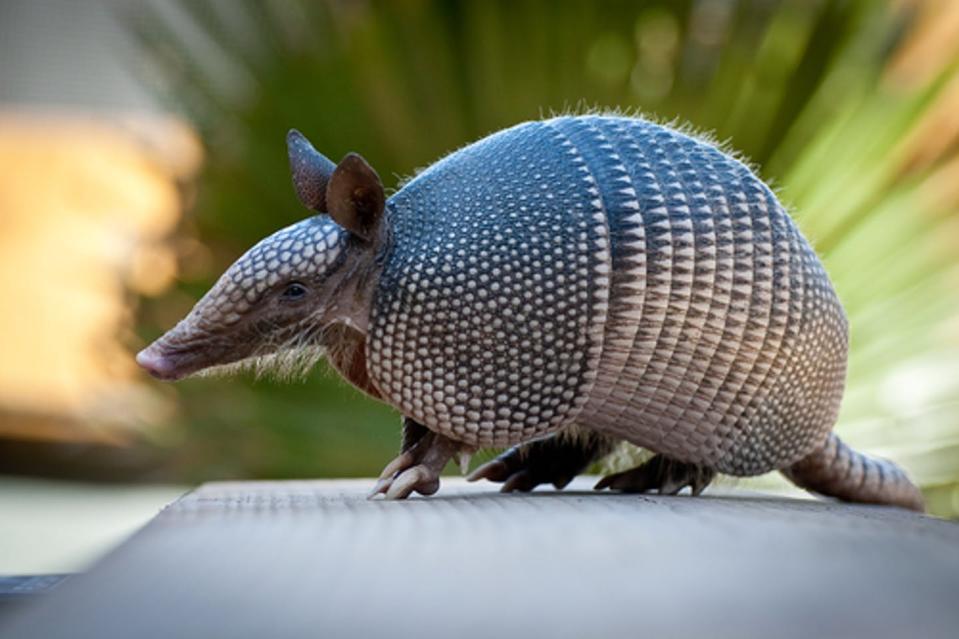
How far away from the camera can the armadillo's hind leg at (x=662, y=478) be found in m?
2.97

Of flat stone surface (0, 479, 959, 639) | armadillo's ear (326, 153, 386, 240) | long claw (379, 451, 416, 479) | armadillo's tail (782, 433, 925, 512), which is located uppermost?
→ armadillo's ear (326, 153, 386, 240)

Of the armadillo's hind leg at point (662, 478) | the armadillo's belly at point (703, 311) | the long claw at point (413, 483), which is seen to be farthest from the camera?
the armadillo's hind leg at point (662, 478)

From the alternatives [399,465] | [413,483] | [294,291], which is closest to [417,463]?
[399,465]

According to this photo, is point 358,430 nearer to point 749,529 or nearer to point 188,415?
point 188,415

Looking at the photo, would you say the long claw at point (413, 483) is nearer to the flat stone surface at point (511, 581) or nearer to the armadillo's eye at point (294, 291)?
the armadillo's eye at point (294, 291)

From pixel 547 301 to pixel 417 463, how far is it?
50 cm

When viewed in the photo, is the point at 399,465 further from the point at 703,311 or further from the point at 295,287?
the point at 703,311

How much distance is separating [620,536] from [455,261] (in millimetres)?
1179

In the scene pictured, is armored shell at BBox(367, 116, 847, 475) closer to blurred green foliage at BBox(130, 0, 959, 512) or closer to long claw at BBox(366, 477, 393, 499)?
long claw at BBox(366, 477, 393, 499)

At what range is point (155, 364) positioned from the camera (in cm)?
254

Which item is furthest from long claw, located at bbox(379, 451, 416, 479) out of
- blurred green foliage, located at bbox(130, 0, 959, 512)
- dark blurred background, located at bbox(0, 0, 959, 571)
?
blurred green foliage, located at bbox(130, 0, 959, 512)

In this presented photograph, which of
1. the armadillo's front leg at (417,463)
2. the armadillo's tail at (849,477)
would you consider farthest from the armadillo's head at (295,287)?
the armadillo's tail at (849,477)

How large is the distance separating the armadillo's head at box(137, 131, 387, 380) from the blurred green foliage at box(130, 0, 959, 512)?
9.66ft

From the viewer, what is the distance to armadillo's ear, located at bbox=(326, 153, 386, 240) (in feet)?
8.36
